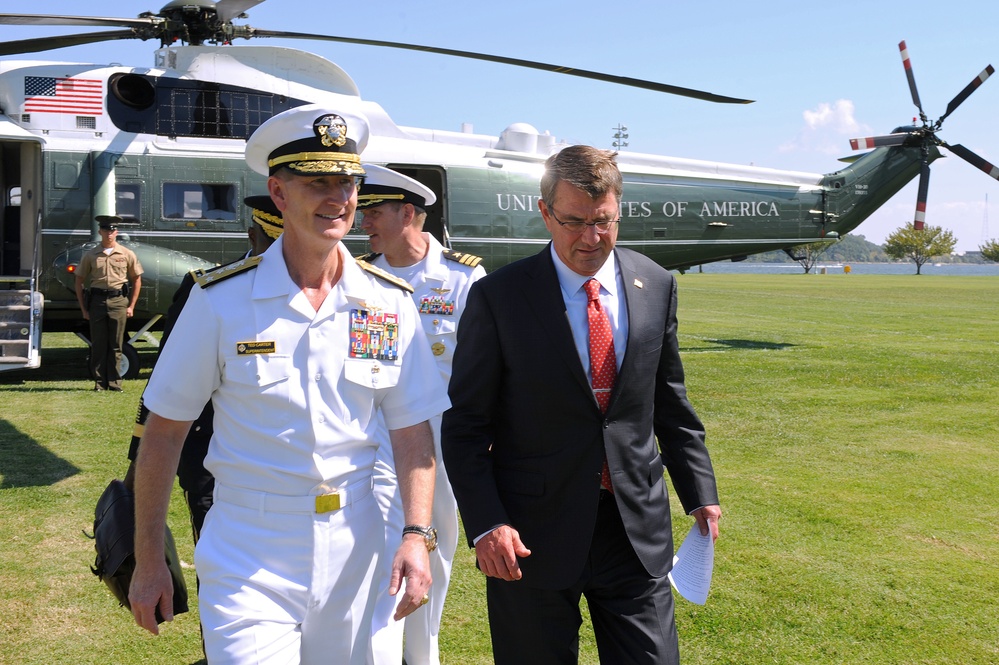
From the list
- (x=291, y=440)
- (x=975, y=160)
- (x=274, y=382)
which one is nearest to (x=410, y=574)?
(x=291, y=440)

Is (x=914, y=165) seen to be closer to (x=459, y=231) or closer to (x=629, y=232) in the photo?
(x=629, y=232)

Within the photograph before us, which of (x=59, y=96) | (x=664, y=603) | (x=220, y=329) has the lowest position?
(x=664, y=603)

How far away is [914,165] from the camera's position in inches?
676

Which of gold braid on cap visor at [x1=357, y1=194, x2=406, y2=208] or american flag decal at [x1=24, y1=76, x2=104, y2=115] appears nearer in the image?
gold braid on cap visor at [x1=357, y1=194, x2=406, y2=208]

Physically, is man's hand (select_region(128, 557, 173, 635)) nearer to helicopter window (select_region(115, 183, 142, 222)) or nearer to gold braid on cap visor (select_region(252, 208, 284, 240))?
gold braid on cap visor (select_region(252, 208, 284, 240))

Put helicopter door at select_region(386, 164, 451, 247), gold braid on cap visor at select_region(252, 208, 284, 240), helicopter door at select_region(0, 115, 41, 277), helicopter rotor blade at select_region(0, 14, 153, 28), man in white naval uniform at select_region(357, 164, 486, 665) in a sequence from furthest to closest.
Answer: helicopter door at select_region(386, 164, 451, 247), helicopter door at select_region(0, 115, 41, 277), helicopter rotor blade at select_region(0, 14, 153, 28), man in white naval uniform at select_region(357, 164, 486, 665), gold braid on cap visor at select_region(252, 208, 284, 240)

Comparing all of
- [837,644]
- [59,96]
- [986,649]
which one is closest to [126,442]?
[59,96]

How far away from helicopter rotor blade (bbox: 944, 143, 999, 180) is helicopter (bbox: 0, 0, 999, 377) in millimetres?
9479

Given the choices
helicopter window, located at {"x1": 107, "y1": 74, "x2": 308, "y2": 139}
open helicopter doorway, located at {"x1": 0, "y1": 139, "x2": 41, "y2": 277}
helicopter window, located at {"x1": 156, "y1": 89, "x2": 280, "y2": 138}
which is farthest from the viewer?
helicopter window, located at {"x1": 156, "y1": 89, "x2": 280, "y2": 138}

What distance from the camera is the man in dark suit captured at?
2.67 m

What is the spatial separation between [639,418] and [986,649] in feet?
7.70

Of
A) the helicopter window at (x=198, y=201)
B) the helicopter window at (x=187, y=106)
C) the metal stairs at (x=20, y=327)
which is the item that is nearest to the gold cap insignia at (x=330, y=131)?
the metal stairs at (x=20, y=327)

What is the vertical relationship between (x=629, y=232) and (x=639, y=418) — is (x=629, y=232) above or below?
above

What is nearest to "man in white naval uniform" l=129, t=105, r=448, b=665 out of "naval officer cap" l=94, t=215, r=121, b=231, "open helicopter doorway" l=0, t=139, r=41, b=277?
"naval officer cap" l=94, t=215, r=121, b=231
